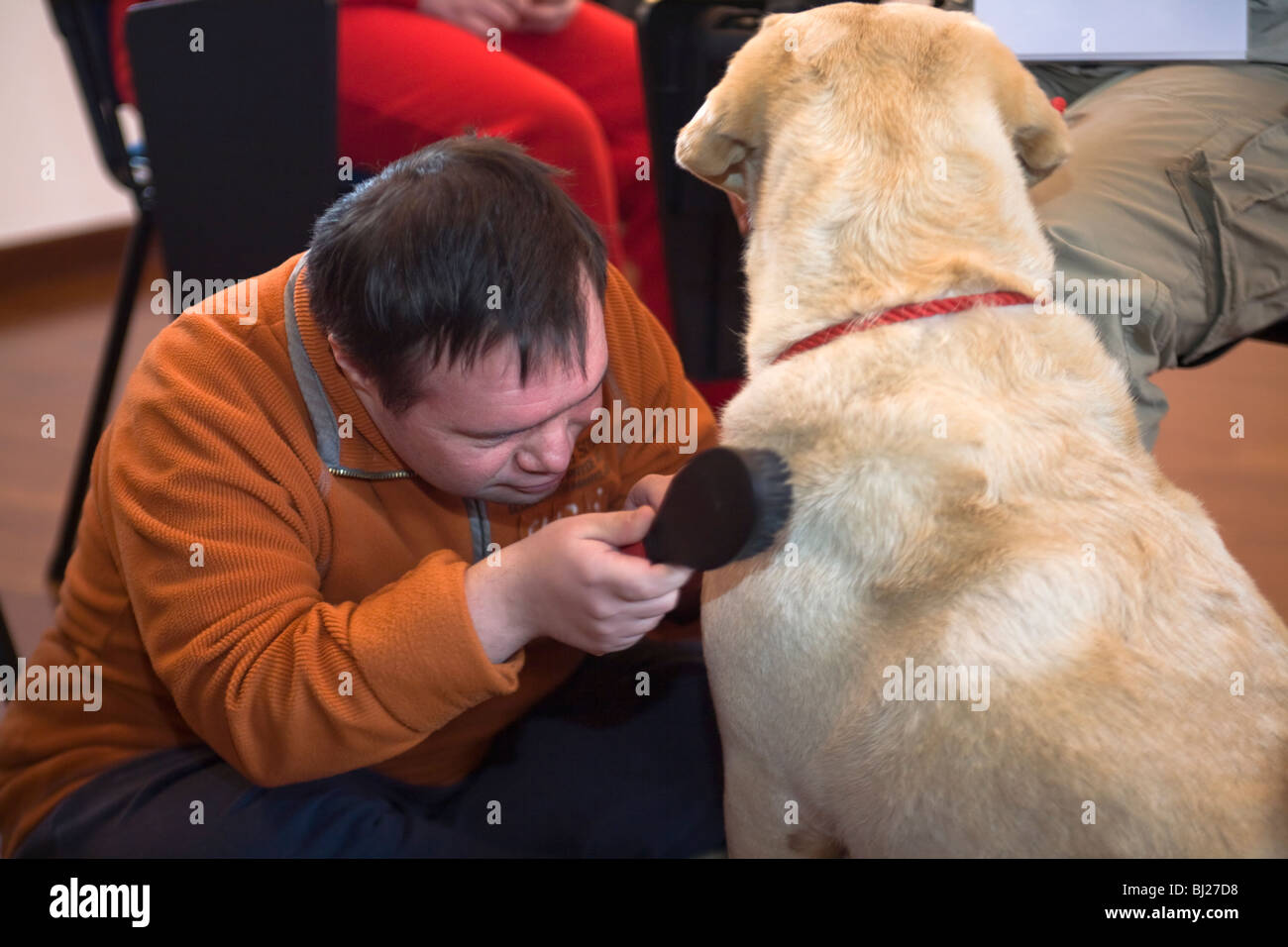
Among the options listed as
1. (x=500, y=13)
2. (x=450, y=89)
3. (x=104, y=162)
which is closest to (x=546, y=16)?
(x=500, y=13)

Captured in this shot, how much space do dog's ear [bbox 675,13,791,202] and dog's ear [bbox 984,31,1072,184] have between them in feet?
0.71

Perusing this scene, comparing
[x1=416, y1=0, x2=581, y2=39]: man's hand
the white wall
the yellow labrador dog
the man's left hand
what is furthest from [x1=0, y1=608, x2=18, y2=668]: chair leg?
the white wall

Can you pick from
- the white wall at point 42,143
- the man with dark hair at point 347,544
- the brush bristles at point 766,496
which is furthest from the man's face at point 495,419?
the white wall at point 42,143

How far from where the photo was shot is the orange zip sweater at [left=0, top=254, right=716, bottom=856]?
1.10 meters

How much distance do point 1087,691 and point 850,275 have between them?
44 cm

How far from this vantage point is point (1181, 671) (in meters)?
0.94

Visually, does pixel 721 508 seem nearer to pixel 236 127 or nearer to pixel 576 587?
pixel 576 587

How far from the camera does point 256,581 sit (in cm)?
112

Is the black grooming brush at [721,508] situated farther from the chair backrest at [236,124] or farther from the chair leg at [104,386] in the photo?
the chair leg at [104,386]

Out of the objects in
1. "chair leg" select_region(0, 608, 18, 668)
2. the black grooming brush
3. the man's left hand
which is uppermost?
the man's left hand

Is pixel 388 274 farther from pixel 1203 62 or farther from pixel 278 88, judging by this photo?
pixel 1203 62

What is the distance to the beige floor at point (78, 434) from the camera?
2.36 meters

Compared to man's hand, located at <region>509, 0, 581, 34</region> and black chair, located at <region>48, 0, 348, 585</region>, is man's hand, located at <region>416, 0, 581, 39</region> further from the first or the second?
black chair, located at <region>48, 0, 348, 585</region>
